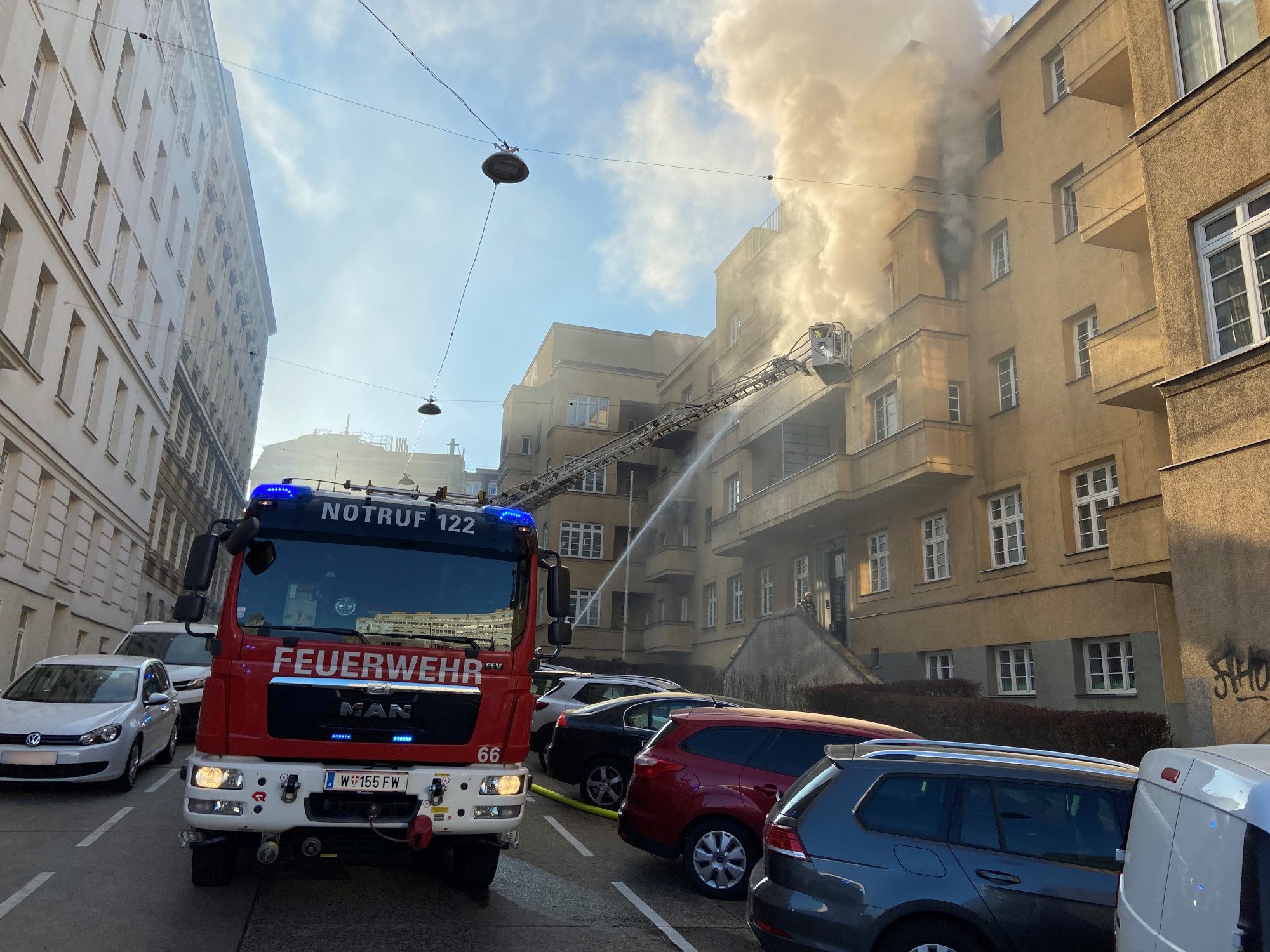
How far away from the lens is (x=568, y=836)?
395 inches

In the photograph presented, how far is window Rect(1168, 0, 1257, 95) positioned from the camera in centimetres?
1101

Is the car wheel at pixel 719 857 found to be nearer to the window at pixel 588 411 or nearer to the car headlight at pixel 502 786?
the car headlight at pixel 502 786

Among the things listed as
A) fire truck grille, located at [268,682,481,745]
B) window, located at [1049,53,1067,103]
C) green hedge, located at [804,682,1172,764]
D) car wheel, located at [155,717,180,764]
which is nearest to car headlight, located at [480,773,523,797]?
fire truck grille, located at [268,682,481,745]

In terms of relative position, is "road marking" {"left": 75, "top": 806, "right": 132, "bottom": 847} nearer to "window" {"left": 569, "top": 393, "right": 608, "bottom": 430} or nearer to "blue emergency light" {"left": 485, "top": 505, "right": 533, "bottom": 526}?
"blue emergency light" {"left": 485, "top": 505, "right": 533, "bottom": 526}

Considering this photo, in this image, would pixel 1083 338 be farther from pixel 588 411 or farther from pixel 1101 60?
pixel 588 411

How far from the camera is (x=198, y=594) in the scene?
23.9 ft

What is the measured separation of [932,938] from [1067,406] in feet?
50.0

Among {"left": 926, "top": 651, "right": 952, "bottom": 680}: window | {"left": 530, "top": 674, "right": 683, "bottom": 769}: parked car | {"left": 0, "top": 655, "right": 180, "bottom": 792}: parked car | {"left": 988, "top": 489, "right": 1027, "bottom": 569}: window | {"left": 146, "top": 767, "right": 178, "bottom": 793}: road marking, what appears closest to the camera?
{"left": 0, "top": 655, "right": 180, "bottom": 792}: parked car

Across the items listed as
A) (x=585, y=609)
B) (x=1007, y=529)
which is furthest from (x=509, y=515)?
(x=585, y=609)

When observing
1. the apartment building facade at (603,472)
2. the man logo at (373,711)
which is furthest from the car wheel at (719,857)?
the apartment building facade at (603,472)

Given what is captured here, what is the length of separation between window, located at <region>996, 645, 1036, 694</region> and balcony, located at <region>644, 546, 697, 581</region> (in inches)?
712

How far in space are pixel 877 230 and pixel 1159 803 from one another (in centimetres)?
2248

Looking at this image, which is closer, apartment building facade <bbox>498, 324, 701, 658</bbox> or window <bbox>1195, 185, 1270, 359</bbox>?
window <bbox>1195, 185, 1270, 359</bbox>

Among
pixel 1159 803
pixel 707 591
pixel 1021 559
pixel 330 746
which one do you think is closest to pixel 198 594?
pixel 330 746
